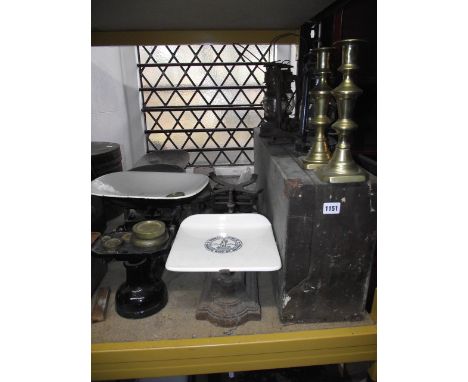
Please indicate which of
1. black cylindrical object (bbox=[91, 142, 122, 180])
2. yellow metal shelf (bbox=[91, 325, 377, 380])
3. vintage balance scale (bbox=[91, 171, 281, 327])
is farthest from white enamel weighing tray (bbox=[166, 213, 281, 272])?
black cylindrical object (bbox=[91, 142, 122, 180])

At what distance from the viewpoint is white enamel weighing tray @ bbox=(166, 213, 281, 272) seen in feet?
2.08

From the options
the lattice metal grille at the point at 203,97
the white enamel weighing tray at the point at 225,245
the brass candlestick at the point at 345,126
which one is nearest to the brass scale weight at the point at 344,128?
the brass candlestick at the point at 345,126

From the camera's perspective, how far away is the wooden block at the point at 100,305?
2.34 ft

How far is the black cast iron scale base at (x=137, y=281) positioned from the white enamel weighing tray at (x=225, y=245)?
6 centimetres

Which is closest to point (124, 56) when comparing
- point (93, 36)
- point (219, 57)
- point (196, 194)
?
point (219, 57)

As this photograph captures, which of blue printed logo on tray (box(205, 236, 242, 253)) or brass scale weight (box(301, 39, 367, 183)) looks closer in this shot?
brass scale weight (box(301, 39, 367, 183))

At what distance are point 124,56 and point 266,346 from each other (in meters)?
2.96

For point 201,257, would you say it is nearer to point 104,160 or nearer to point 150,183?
point 150,183

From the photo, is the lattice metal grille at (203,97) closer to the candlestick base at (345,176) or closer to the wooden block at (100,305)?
the wooden block at (100,305)

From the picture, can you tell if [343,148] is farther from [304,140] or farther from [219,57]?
[219,57]

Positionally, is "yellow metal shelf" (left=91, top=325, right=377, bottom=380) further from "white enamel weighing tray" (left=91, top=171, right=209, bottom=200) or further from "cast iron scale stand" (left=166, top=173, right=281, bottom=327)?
"white enamel weighing tray" (left=91, top=171, right=209, bottom=200)

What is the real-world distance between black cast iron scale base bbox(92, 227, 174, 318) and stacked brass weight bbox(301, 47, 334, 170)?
1.23 ft

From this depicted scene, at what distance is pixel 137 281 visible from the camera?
73 cm

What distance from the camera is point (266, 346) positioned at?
65cm
